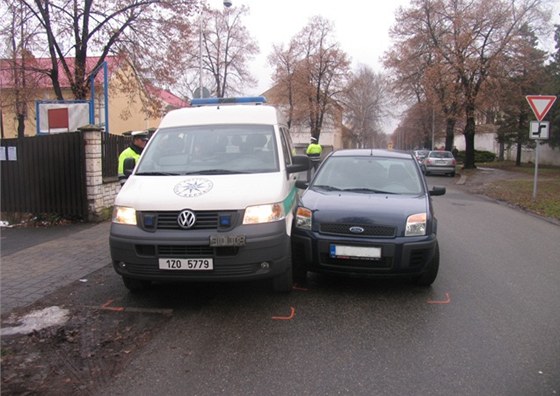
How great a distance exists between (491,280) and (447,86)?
88.0 feet

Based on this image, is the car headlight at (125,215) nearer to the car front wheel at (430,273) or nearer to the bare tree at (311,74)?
the car front wheel at (430,273)

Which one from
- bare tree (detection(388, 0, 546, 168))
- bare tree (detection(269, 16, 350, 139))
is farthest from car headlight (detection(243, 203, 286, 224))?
bare tree (detection(269, 16, 350, 139))

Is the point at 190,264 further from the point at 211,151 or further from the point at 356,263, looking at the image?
the point at 356,263

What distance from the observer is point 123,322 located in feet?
15.0

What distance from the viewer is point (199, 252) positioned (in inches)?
179

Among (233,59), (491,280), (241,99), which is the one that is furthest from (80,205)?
(233,59)

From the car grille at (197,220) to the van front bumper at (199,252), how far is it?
50mm

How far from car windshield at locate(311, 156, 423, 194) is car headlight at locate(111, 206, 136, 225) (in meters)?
2.60

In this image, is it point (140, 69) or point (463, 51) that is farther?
point (463, 51)

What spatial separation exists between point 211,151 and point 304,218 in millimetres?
1382

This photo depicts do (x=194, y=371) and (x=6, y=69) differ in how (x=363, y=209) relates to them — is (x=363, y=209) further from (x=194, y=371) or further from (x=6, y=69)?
(x=6, y=69)

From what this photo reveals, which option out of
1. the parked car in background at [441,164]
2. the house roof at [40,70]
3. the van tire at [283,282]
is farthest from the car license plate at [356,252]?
the parked car in background at [441,164]

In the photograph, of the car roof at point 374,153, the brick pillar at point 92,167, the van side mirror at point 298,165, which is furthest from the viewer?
the brick pillar at point 92,167

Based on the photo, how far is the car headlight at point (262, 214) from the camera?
15.3 ft
